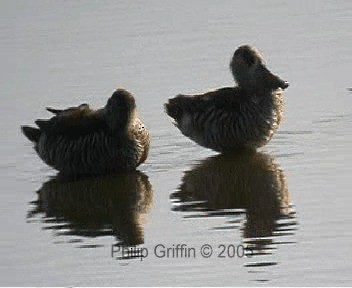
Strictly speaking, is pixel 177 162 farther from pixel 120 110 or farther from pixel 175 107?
pixel 175 107

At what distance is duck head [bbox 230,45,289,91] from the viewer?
1653cm

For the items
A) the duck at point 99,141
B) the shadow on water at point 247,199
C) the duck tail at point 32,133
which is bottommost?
the shadow on water at point 247,199

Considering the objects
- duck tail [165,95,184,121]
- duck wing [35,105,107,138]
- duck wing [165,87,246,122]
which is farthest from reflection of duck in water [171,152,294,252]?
duck wing [35,105,107,138]

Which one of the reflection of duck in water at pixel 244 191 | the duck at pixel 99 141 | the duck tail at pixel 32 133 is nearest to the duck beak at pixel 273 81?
the reflection of duck in water at pixel 244 191

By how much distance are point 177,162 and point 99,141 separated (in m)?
0.80

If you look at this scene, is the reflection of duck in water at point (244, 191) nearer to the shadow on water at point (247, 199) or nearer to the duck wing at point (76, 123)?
the shadow on water at point (247, 199)

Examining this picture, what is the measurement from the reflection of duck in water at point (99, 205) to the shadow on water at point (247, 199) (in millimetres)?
392

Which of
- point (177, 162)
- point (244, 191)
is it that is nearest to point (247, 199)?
point (244, 191)

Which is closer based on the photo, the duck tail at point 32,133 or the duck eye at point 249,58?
the duck tail at point 32,133

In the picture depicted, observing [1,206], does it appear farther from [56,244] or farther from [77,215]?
[56,244]

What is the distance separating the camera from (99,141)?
15.6 m

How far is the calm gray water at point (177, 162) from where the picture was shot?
39.4 feet

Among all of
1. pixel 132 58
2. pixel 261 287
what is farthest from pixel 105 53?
pixel 261 287

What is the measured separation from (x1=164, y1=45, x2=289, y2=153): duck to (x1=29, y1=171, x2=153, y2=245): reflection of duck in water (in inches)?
41.4
